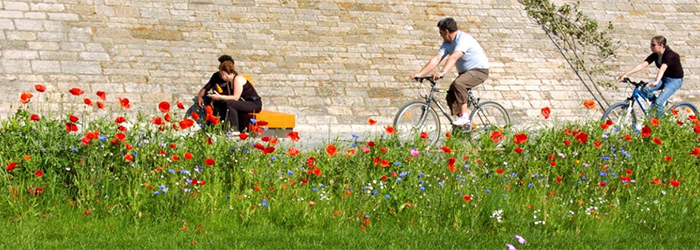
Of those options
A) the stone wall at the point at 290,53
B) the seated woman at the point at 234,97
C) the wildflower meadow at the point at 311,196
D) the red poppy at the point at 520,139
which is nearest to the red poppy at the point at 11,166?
the wildflower meadow at the point at 311,196

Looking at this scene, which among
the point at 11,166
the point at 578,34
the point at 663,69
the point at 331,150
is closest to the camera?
the point at 11,166

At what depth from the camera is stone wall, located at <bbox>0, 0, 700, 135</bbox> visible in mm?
13148

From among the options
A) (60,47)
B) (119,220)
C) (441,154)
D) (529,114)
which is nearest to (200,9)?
(60,47)

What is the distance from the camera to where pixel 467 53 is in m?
10.6

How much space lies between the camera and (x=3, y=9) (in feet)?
45.0

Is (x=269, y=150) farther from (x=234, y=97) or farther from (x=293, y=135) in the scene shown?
(x=234, y=97)

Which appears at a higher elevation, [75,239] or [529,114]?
[75,239]

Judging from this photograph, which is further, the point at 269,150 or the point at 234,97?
the point at 234,97

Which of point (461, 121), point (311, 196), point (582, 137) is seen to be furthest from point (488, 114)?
point (311, 196)

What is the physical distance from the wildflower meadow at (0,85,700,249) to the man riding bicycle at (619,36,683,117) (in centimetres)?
501

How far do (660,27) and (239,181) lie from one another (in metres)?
13.9

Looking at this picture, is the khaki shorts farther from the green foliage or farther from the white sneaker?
the green foliage

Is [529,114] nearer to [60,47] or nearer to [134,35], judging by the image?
[134,35]

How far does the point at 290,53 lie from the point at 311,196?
8286 millimetres
